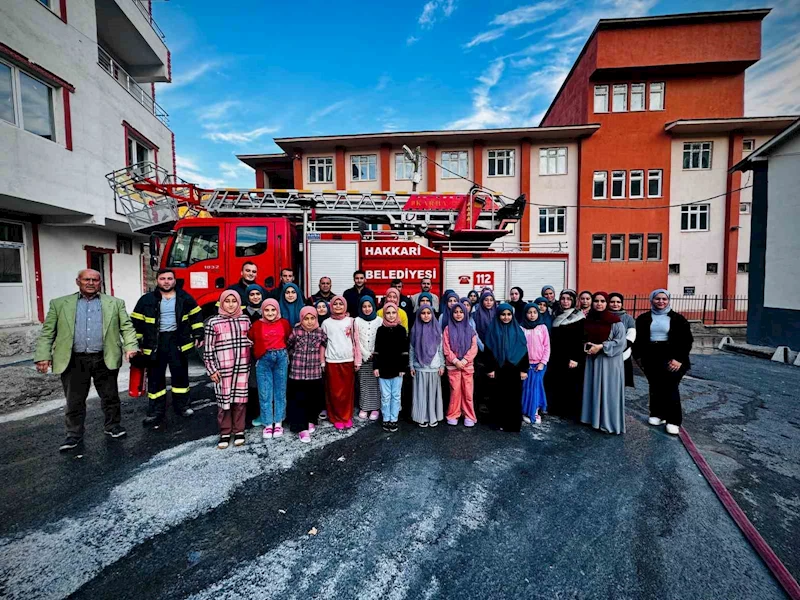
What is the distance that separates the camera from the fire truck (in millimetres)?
6676

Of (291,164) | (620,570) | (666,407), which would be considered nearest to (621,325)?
(666,407)

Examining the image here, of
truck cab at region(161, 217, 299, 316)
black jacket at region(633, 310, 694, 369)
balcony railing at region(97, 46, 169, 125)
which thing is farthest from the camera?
balcony railing at region(97, 46, 169, 125)

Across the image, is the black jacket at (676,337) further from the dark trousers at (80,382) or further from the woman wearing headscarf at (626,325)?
the dark trousers at (80,382)

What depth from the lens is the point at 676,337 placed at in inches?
164

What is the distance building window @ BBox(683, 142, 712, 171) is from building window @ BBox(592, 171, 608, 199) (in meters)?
3.77

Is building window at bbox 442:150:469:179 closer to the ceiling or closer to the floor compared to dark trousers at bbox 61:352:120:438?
closer to the ceiling

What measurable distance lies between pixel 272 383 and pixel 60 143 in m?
9.46

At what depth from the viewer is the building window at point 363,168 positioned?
1738 cm

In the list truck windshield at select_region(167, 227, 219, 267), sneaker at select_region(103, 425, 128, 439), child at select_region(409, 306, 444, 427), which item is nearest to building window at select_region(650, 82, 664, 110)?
child at select_region(409, 306, 444, 427)

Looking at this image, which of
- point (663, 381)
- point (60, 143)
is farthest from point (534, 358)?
point (60, 143)

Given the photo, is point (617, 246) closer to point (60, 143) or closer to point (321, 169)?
point (321, 169)

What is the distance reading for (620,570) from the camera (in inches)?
87.6

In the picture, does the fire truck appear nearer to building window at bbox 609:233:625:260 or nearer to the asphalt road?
the asphalt road

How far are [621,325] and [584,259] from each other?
13.8 meters
